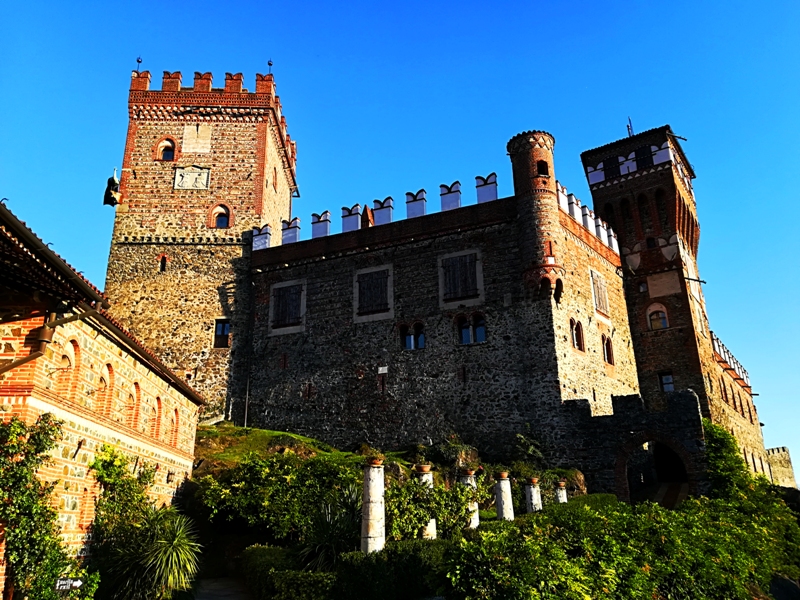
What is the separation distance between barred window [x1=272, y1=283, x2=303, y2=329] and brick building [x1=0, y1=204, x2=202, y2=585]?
1275 cm

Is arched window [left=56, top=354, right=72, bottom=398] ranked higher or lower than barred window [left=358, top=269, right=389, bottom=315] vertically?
lower

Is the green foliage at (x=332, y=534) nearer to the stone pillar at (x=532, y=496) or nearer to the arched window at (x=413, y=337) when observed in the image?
the stone pillar at (x=532, y=496)

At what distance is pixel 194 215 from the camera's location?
34.1 meters

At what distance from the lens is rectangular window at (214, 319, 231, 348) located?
1258 inches

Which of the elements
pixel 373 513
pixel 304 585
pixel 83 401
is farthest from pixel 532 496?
pixel 83 401

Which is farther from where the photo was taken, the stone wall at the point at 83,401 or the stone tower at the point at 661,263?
the stone tower at the point at 661,263

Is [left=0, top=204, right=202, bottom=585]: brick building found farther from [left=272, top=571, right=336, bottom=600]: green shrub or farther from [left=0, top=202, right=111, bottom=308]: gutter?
[left=272, top=571, right=336, bottom=600]: green shrub

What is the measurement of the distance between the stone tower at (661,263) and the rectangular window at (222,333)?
19750mm

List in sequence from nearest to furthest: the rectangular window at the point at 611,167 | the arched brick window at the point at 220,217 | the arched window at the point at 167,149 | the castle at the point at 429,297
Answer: the castle at the point at 429,297 < the arched brick window at the point at 220,217 < the arched window at the point at 167,149 < the rectangular window at the point at 611,167

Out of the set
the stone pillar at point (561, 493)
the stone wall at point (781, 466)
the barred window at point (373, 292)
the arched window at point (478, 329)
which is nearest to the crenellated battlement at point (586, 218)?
the arched window at point (478, 329)

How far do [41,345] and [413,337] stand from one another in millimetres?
18069

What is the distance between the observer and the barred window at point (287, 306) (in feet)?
103

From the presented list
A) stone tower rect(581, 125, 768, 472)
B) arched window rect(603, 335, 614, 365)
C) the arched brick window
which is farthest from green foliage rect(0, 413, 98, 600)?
stone tower rect(581, 125, 768, 472)

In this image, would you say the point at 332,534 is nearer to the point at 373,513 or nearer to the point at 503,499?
the point at 373,513
